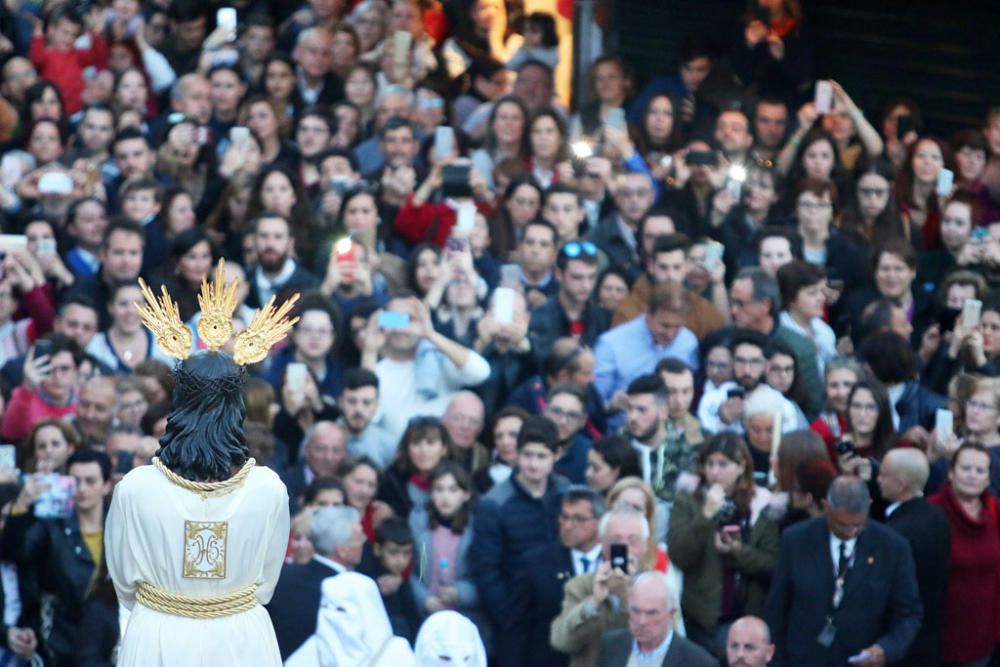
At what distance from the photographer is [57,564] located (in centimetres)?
1204

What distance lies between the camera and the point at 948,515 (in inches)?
489

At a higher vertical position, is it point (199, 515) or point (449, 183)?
point (199, 515)

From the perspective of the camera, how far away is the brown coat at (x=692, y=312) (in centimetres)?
1432

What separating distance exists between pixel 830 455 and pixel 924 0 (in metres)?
7.01

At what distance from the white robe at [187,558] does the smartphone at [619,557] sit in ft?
10.3

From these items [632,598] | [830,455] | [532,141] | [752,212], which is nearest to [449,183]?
[532,141]

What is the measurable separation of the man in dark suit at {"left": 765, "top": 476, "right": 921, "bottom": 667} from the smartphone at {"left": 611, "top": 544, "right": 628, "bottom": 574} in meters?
1.03

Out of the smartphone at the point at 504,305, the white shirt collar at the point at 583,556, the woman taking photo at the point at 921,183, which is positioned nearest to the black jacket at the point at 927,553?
the white shirt collar at the point at 583,556

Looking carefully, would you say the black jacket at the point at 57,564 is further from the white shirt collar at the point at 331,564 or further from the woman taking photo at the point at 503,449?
the woman taking photo at the point at 503,449

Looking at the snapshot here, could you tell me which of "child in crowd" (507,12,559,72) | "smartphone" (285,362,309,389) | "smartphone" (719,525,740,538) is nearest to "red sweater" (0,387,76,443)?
"smartphone" (285,362,309,389)

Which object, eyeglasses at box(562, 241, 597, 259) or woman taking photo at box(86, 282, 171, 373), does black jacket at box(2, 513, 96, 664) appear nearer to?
woman taking photo at box(86, 282, 171, 373)

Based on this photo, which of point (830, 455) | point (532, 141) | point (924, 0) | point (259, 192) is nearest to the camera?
point (830, 455)

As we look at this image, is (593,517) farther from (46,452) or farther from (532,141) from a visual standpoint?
(532,141)

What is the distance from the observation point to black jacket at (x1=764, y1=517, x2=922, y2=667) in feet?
39.1
